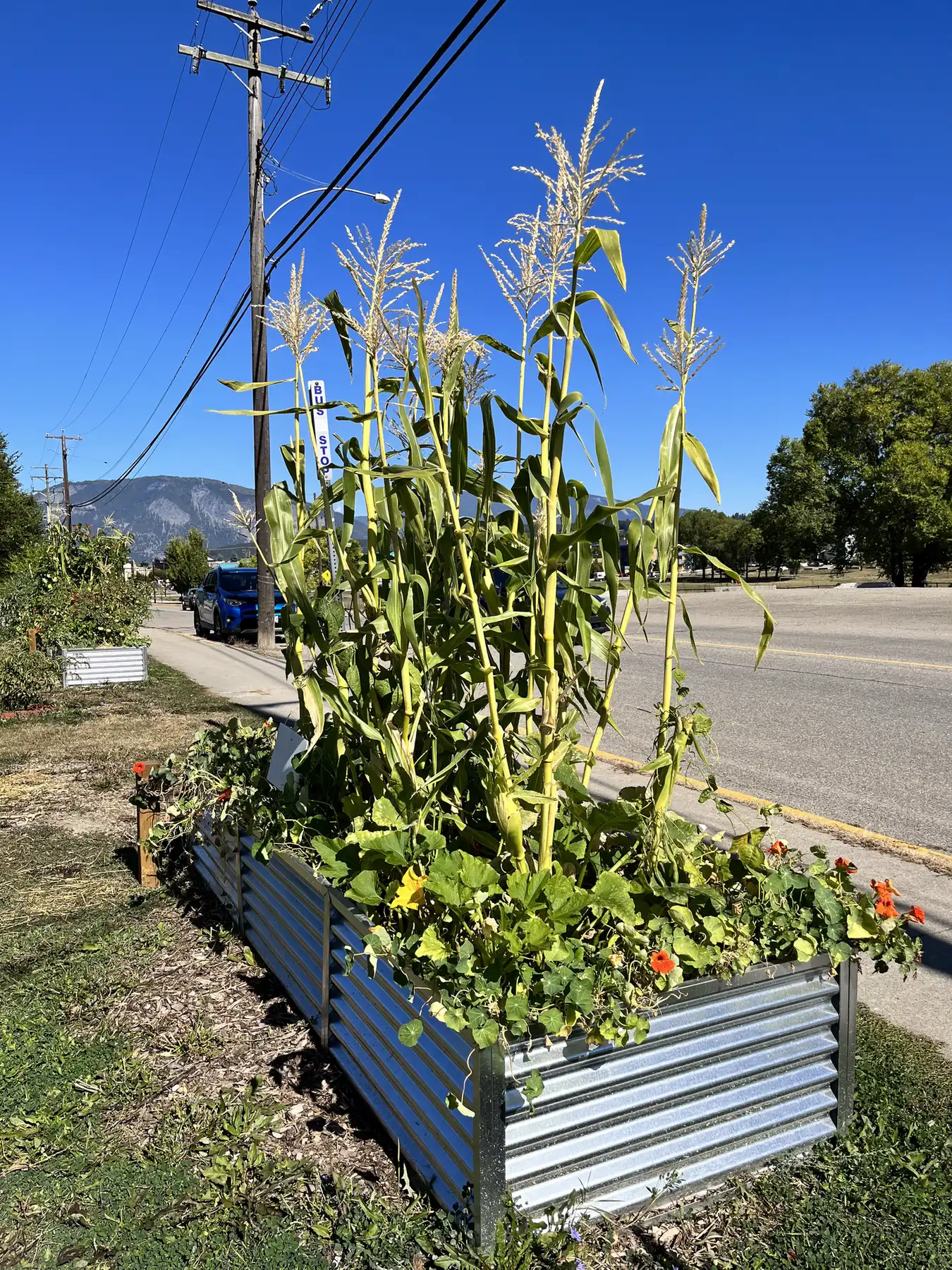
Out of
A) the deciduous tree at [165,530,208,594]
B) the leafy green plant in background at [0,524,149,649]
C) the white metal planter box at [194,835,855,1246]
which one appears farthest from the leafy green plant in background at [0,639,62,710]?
the deciduous tree at [165,530,208,594]

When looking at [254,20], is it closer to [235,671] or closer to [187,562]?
[235,671]

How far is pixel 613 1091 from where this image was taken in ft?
6.29

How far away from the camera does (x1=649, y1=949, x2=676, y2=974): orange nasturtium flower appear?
1.91m

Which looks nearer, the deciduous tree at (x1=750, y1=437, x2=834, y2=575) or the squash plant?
the squash plant

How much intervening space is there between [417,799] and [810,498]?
3853 centimetres

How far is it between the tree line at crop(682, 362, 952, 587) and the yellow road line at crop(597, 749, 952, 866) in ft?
104

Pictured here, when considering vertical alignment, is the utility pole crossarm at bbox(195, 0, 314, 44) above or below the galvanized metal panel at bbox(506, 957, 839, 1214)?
above

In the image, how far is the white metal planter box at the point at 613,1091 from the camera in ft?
5.95

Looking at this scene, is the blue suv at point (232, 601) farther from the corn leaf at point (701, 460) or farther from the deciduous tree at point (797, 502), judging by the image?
the deciduous tree at point (797, 502)

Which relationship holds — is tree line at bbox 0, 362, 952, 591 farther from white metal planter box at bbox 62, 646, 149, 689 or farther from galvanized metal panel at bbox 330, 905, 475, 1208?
galvanized metal panel at bbox 330, 905, 475, 1208

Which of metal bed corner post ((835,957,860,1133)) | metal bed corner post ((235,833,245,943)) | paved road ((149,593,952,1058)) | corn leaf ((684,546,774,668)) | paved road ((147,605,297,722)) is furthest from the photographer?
paved road ((147,605,297,722))

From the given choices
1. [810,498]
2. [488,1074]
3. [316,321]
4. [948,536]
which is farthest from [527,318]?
[810,498]

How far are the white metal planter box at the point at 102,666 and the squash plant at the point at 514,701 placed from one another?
9321 millimetres

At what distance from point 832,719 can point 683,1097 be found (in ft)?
20.8
